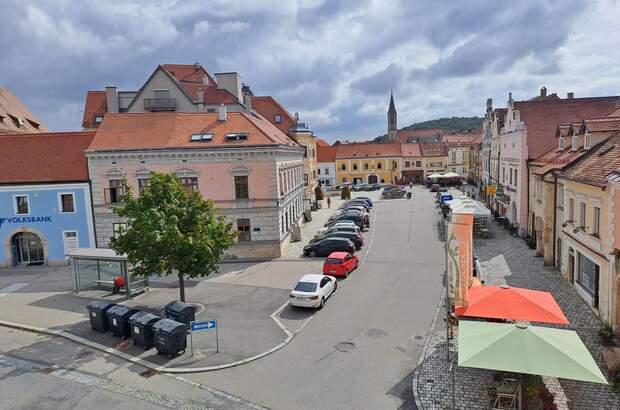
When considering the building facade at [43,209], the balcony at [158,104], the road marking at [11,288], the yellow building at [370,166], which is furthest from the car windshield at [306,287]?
the yellow building at [370,166]

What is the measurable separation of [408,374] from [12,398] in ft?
38.9

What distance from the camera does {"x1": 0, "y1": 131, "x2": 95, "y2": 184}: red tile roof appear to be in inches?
1216

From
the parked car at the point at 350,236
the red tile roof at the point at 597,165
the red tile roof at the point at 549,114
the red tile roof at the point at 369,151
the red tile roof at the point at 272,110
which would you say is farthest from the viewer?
the red tile roof at the point at 369,151

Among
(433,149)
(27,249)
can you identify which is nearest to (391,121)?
(433,149)

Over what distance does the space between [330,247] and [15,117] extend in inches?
1279

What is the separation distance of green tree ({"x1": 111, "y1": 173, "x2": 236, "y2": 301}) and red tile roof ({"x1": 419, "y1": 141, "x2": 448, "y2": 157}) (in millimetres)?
73455

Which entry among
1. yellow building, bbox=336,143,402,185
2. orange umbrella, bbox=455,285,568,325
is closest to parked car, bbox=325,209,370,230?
orange umbrella, bbox=455,285,568,325

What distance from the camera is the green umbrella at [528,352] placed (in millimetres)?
10516

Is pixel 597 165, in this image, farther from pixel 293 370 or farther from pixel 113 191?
pixel 113 191

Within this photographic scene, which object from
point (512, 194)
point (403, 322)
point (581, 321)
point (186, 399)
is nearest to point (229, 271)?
point (403, 322)

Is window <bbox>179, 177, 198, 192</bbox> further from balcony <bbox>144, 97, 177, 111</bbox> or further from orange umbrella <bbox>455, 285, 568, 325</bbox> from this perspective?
orange umbrella <bbox>455, 285, 568, 325</bbox>

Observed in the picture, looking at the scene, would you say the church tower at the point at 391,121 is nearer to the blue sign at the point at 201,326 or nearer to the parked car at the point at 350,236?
the parked car at the point at 350,236

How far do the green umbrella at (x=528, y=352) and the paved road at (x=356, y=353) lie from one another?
7.86 ft

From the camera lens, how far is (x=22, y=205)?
30.8 m
